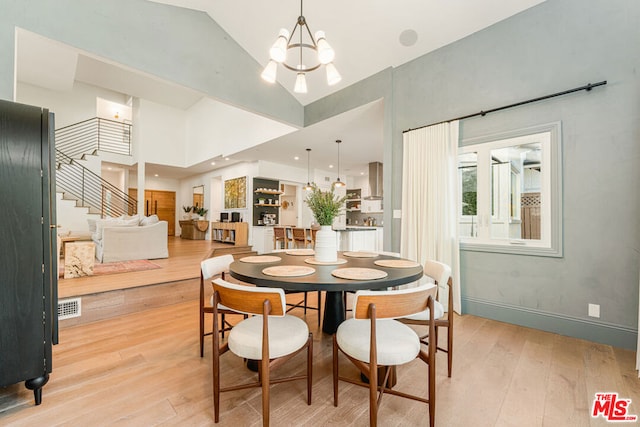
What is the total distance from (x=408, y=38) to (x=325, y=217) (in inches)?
110

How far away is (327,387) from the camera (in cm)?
177

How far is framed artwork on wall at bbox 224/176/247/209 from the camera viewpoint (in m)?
7.97

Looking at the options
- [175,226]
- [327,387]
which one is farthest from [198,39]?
[175,226]

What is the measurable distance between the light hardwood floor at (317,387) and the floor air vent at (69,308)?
26 centimetres

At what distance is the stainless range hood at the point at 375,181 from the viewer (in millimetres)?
7434

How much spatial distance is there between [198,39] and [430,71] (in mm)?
3090

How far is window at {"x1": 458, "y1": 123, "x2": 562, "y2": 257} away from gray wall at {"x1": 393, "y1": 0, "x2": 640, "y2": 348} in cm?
10

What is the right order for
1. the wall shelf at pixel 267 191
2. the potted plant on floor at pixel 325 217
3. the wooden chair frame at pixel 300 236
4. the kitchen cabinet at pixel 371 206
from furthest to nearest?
the kitchen cabinet at pixel 371 206 < the wall shelf at pixel 267 191 < the wooden chair frame at pixel 300 236 < the potted plant on floor at pixel 325 217

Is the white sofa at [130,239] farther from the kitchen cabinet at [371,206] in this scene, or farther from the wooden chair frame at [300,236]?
the kitchen cabinet at [371,206]

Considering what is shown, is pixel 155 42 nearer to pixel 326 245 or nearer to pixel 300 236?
pixel 326 245

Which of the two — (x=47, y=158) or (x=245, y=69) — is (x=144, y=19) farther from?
(x=47, y=158)

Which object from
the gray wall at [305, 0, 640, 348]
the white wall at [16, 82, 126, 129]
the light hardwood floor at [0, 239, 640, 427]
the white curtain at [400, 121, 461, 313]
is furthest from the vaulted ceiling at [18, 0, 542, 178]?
the light hardwood floor at [0, 239, 640, 427]

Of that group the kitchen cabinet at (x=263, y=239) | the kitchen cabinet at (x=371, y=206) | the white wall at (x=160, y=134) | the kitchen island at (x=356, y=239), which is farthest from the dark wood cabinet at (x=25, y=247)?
the white wall at (x=160, y=134)

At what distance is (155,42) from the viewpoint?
3.16 metres
